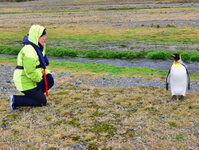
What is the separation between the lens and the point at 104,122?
6578 millimetres

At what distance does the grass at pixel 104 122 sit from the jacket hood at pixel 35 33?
203cm

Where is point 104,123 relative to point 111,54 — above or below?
below

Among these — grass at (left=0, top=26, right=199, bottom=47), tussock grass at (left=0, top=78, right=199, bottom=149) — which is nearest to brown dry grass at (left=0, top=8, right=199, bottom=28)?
grass at (left=0, top=26, right=199, bottom=47)

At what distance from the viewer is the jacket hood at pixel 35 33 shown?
6695mm

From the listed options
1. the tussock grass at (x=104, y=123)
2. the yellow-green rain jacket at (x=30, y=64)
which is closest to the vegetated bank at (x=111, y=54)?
the tussock grass at (x=104, y=123)

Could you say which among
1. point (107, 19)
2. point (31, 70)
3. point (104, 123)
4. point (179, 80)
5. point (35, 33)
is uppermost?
point (107, 19)

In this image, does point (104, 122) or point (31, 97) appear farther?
point (31, 97)

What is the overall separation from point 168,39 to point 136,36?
12.0 ft

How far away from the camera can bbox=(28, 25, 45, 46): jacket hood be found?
670cm

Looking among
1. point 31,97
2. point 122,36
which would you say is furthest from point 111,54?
point 31,97

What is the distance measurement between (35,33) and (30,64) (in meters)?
0.84

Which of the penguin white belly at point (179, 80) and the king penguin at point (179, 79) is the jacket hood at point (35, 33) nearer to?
the king penguin at point (179, 79)

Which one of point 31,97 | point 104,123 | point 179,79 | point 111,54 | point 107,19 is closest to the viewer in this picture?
point 104,123

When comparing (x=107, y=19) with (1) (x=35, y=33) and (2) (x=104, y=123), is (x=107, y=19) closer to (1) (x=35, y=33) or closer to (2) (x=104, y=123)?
(1) (x=35, y=33)
